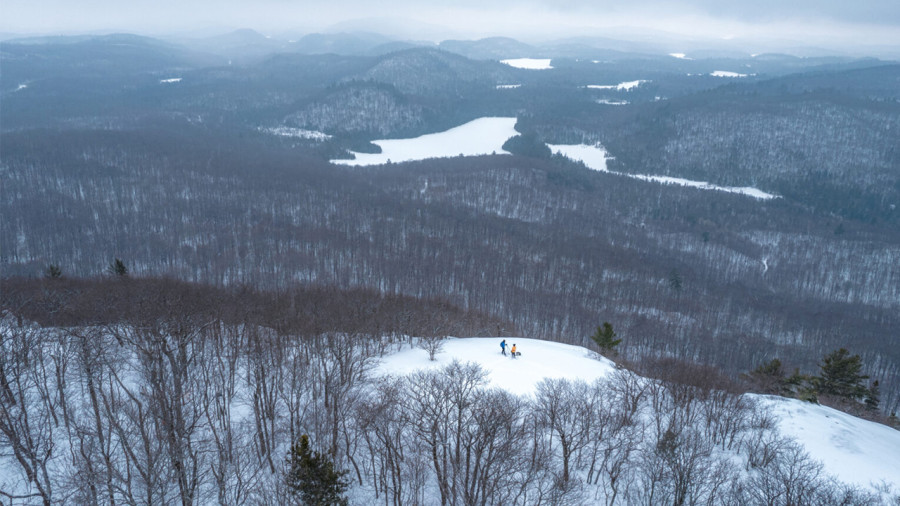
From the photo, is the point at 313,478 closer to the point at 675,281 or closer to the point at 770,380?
the point at 770,380

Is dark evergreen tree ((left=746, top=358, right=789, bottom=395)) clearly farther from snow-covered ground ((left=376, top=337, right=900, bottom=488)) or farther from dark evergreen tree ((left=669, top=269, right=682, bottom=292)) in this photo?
dark evergreen tree ((left=669, top=269, right=682, bottom=292))

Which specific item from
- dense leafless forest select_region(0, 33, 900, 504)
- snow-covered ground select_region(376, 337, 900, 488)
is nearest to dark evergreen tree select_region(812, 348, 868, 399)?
dense leafless forest select_region(0, 33, 900, 504)

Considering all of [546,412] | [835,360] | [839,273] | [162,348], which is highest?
[162,348]

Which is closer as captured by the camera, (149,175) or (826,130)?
(149,175)

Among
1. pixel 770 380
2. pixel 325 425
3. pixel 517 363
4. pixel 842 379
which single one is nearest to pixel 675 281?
pixel 842 379

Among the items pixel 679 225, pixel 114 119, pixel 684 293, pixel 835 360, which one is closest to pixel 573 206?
pixel 679 225

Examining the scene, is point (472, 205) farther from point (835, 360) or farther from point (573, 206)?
point (835, 360)
